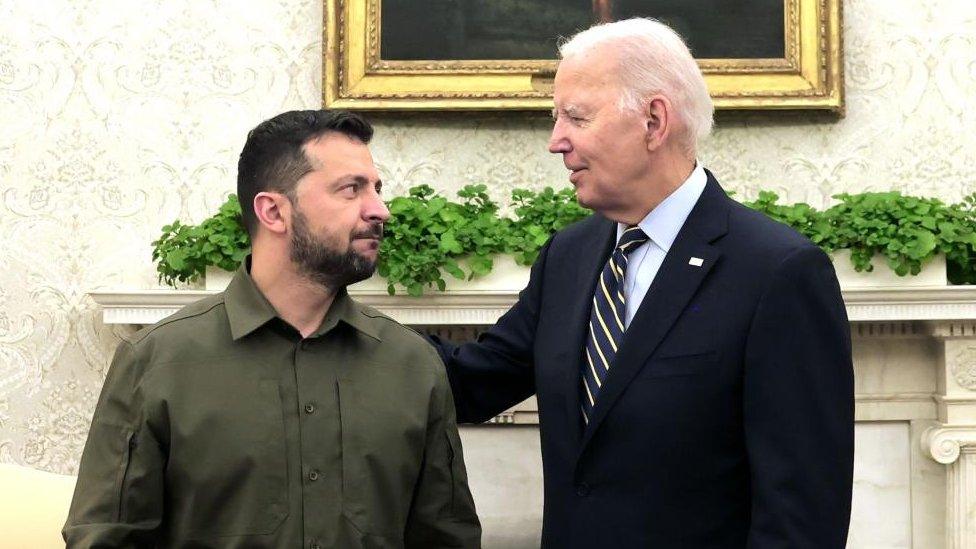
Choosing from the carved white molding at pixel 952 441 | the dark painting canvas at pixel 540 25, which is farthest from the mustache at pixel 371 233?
the carved white molding at pixel 952 441

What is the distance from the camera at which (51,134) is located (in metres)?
3.82

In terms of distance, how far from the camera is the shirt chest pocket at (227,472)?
1.79 m

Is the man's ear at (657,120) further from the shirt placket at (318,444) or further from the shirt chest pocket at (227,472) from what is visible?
the shirt chest pocket at (227,472)

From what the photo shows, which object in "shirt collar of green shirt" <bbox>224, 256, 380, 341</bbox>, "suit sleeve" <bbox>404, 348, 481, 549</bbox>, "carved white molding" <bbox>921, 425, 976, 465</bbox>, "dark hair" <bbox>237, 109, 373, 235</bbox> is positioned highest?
"dark hair" <bbox>237, 109, 373, 235</bbox>

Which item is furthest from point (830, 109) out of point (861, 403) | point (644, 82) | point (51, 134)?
point (51, 134)

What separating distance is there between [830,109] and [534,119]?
908mm

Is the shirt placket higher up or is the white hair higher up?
the white hair

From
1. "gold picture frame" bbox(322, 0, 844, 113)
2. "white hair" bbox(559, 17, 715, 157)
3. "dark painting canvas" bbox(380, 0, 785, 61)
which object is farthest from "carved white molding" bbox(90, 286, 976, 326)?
"white hair" bbox(559, 17, 715, 157)

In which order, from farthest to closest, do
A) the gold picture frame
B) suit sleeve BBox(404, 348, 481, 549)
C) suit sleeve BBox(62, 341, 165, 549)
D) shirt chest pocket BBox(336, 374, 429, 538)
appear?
the gold picture frame, suit sleeve BBox(404, 348, 481, 549), shirt chest pocket BBox(336, 374, 429, 538), suit sleeve BBox(62, 341, 165, 549)

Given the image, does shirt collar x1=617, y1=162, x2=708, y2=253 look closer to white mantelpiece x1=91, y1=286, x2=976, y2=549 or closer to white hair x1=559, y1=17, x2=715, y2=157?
white hair x1=559, y1=17, x2=715, y2=157

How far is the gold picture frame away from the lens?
371 centimetres

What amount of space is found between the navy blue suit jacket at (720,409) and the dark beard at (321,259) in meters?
0.41

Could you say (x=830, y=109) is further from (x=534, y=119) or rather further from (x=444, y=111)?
(x=444, y=111)

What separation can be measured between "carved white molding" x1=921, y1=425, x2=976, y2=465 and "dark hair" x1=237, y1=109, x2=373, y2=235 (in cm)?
223
